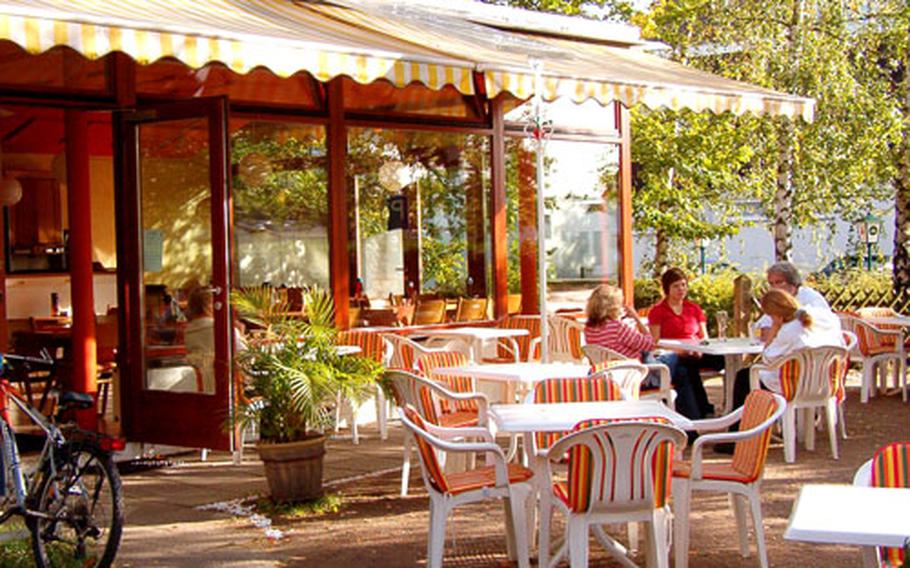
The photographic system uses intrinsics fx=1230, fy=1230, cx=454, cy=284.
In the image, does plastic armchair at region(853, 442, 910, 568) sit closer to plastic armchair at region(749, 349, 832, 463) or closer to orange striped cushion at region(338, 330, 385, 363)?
plastic armchair at region(749, 349, 832, 463)

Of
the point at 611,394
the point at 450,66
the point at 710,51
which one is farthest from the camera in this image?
the point at 710,51

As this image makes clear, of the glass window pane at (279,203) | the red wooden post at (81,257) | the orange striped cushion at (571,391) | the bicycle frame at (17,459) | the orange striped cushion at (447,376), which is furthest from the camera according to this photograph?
the glass window pane at (279,203)

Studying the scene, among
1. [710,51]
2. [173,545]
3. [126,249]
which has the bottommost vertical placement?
[173,545]

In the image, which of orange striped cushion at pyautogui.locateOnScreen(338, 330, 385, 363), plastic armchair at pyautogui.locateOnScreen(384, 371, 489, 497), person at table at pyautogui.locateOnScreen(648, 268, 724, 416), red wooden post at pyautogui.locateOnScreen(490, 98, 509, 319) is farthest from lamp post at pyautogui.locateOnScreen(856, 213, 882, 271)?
plastic armchair at pyautogui.locateOnScreen(384, 371, 489, 497)

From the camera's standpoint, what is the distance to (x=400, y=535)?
6.11 m

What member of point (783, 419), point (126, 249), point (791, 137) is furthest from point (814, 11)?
point (126, 249)

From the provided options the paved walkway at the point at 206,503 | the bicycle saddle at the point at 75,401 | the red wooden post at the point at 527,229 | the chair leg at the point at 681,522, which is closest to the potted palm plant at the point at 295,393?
the paved walkway at the point at 206,503

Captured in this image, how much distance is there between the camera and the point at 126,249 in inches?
335

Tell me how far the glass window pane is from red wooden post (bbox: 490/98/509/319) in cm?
192

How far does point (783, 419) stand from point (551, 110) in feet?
15.6

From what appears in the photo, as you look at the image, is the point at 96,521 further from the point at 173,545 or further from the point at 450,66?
the point at 450,66

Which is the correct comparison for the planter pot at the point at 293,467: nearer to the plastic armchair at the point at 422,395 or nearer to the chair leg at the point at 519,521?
the plastic armchair at the point at 422,395

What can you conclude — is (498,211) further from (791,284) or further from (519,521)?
(519,521)

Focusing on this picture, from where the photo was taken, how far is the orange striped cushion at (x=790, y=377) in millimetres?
7883
